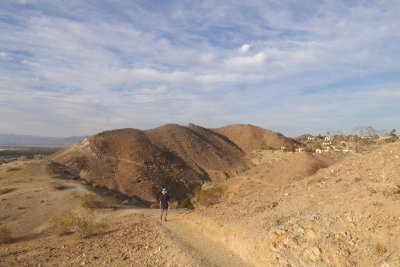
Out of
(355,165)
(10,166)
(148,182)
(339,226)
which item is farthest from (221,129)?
(339,226)

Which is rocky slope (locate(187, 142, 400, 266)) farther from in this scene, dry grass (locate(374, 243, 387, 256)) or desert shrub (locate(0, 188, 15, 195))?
desert shrub (locate(0, 188, 15, 195))

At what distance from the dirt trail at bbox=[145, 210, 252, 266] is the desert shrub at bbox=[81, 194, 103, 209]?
9467 mm

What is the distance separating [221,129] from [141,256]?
62816 millimetres

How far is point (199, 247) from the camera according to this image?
31.2 feet

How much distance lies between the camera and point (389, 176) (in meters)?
9.29

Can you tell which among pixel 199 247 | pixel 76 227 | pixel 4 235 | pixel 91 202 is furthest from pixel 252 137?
pixel 199 247

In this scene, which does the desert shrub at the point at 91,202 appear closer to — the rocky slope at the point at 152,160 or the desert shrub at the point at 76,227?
the desert shrub at the point at 76,227

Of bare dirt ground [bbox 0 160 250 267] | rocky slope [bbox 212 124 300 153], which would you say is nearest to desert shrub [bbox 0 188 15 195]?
bare dirt ground [bbox 0 160 250 267]

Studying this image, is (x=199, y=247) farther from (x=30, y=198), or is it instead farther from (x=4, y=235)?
(x=30, y=198)

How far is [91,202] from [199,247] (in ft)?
43.7

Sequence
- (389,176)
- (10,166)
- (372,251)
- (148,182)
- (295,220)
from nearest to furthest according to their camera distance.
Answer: (372,251), (295,220), (389,176), (10,166), (148,182)

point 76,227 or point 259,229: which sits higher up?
point 259,229

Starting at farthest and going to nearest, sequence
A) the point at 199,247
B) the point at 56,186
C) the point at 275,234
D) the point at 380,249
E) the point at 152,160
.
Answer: the point at 152,160 → the point at 56,186 → the point at 199,247 → the point at 275,234 → the point at 380,249

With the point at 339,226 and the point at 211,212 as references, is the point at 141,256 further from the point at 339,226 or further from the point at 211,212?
the point at 339,226
